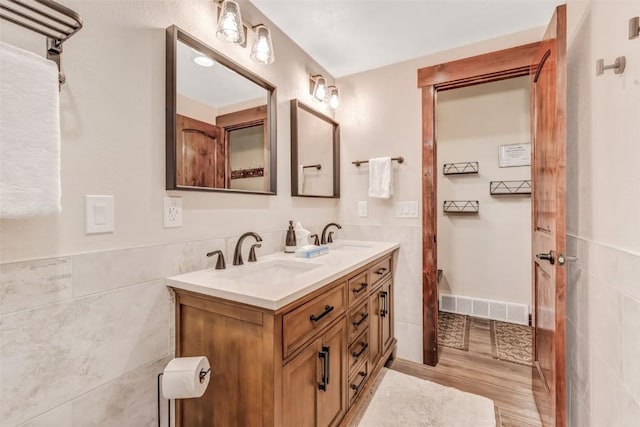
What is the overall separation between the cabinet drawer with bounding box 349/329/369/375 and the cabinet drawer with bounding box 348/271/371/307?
0.23 meters

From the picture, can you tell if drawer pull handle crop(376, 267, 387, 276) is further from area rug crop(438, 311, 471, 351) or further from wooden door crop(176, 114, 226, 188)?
wooden door crop(176, 114, 226, 188)

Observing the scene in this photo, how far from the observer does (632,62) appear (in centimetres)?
85

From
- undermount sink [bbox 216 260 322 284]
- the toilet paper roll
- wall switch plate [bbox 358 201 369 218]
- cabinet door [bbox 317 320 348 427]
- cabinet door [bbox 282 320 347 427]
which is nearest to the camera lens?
the toilet paper roll

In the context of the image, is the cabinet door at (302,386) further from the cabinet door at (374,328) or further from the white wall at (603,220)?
the white wall at (603,220)

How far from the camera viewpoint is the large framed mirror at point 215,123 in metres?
1.19

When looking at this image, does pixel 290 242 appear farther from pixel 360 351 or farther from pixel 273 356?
pixel 273 356

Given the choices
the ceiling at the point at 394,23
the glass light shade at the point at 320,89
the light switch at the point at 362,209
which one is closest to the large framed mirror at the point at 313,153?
the glass light shade at the point at 320,89

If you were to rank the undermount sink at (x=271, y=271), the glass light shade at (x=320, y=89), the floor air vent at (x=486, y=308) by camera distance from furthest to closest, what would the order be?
the floor air vent at (x=486, y=308) < the glass light shade at (x=320, y=89) < the undermount sink at (x=271, y=271)

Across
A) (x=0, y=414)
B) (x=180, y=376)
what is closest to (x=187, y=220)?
(x=180, y=376)

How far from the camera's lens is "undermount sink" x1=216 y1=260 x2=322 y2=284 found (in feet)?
4.47

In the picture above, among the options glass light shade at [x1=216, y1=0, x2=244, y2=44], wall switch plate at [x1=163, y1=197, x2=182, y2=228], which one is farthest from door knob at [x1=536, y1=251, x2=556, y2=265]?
glass light shade at [x1=216, y1=0, x2=244, y2=44]

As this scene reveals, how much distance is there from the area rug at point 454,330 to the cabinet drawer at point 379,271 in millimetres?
964

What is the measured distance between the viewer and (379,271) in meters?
1.91

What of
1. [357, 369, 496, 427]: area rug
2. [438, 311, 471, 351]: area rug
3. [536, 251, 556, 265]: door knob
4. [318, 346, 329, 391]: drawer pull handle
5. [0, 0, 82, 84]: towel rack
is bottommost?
[357, 369, 496, 427]: area rug
